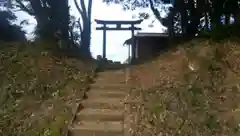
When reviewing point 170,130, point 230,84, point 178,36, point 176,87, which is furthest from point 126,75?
point 178,36

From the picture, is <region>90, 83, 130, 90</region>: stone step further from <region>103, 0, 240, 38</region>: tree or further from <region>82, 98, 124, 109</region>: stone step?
<region>103, 0, 240, 38</region>: tree

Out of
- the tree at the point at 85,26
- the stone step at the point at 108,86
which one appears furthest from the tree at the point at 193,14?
the stone step at the point at 108,86

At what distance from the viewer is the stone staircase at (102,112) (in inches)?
201

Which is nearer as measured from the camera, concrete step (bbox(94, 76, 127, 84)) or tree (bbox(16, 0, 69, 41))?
concrete step (bbox(94, 76, 127, 84))

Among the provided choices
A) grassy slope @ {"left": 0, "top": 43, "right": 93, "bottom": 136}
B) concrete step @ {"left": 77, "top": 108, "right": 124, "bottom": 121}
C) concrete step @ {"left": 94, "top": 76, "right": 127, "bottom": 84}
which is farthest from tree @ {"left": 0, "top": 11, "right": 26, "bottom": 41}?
concrete step @ {"left": 77, "top": 108, "right": 124, "bottom": 121}

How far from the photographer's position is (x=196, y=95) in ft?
19.7

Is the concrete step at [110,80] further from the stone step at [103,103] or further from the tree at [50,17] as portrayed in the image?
the tree at [50,17]

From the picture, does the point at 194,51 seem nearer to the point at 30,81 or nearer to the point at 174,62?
the point at 174,62

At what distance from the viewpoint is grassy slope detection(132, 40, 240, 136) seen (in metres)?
4.98

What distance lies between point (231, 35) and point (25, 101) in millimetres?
6155

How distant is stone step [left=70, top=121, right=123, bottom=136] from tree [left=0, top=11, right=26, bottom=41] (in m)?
6.74

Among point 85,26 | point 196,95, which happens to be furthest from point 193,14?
point 196,95

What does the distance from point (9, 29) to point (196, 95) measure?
25.2 feet

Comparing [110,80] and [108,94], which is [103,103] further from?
[110,80]
